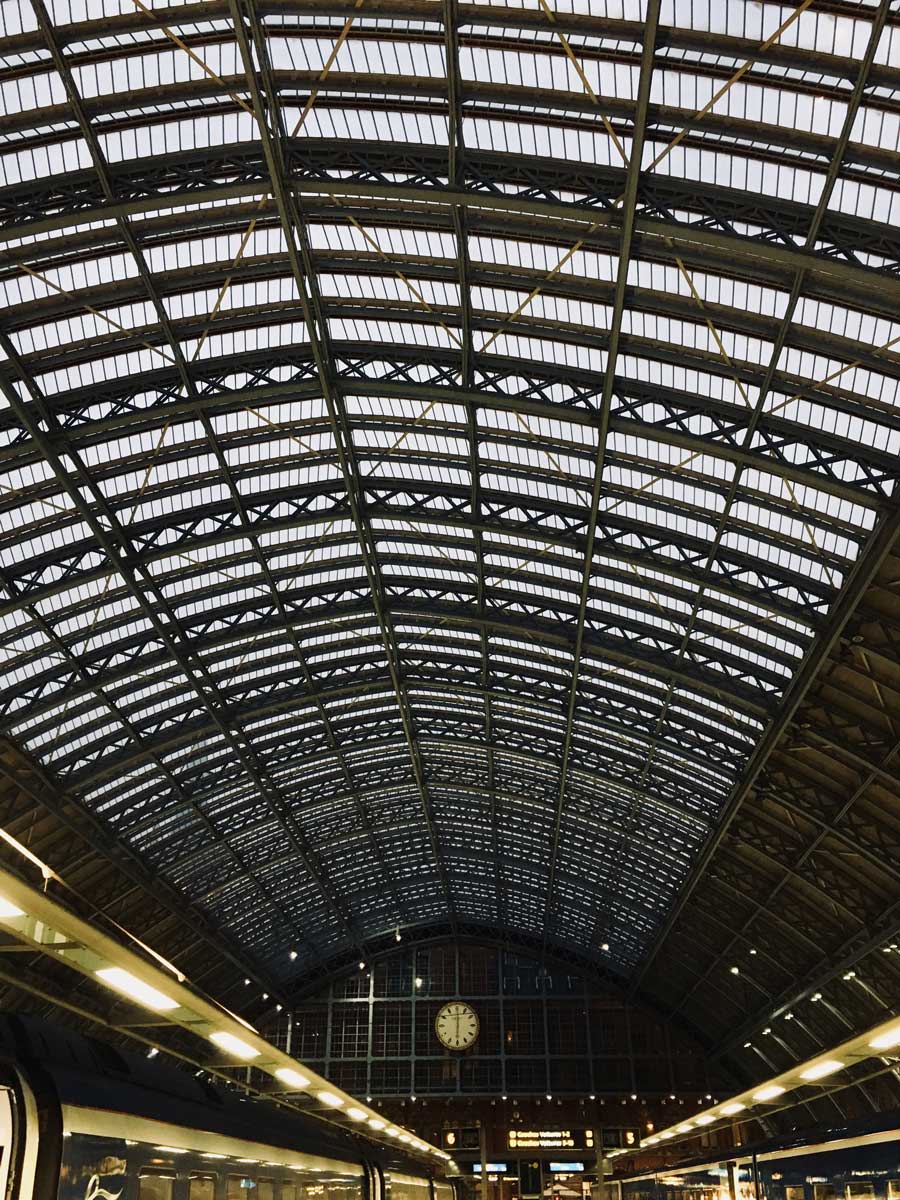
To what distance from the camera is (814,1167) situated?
22078 mm

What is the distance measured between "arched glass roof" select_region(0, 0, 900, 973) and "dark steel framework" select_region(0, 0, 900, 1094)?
91 mm

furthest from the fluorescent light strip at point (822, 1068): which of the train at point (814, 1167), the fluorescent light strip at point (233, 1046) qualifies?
the fluorescent light strip at point (233, 1046)

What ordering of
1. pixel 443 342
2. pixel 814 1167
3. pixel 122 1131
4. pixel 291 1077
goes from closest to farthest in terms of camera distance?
1. pixel 122 1131
2. pixel 814 1167
3. pixel 291 1077
4. pixel 443 342

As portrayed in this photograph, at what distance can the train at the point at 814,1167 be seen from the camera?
1845 centimetres

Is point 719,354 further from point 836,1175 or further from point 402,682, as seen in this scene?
point 402,682

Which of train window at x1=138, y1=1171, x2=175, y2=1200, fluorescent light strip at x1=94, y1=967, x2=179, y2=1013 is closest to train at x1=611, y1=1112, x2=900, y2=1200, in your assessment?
train window at x1=138, y1=1171, x2=175, y2=1200

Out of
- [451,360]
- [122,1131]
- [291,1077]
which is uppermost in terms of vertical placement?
[451,360]

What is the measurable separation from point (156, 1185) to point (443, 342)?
2118 centimetres

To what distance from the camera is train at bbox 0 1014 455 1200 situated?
1042cm

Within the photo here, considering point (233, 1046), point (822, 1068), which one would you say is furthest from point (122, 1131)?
point (822, 1068)

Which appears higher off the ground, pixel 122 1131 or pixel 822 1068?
pixel 822 1068

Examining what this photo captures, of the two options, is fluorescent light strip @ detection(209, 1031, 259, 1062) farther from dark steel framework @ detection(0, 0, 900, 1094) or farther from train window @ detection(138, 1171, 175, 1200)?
dark steel framework @ detection(0, 0, 900, 1094)

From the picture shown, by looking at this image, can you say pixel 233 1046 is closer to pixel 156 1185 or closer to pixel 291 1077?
pixel 156 1185

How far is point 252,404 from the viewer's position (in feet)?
100.0
